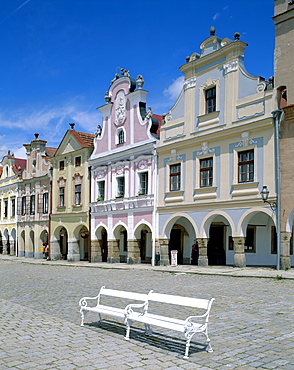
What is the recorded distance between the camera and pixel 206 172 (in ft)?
78.9

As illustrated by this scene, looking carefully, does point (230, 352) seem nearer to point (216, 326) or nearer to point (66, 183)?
point (216, 326)

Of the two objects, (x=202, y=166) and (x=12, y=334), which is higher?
(x=202, y=166)

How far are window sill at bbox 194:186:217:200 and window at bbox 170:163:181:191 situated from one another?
1729 millimetres

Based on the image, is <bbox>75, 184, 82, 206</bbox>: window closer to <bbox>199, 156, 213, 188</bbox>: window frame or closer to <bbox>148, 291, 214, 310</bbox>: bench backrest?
<bbox>199, 156, 213, 188</bbox>: window frame

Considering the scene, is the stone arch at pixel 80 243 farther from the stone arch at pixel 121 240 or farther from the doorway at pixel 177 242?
the doorway at pixel 177 242

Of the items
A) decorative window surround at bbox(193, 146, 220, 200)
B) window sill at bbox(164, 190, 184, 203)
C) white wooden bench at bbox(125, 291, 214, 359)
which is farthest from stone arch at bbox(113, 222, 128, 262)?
white wooden bench at bbox(125, 291, 214, 359)

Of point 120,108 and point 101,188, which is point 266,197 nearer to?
point 120,108

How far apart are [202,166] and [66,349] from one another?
18.0 metres

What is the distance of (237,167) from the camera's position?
72.8 feet

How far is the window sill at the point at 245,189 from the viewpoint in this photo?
21.1 metres

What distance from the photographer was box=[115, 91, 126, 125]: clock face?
3022cm

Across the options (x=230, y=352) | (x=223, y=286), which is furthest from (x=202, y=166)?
(x=230, y=352)

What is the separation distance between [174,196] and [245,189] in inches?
204

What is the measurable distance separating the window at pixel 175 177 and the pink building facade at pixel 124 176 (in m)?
1.26
